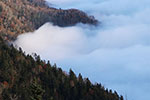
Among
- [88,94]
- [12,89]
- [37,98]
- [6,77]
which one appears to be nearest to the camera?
[37,98]

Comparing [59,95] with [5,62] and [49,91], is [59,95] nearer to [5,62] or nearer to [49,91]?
[49,91]

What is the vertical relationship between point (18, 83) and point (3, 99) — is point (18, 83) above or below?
above

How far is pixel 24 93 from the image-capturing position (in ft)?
517

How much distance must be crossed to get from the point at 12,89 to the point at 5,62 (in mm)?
27782

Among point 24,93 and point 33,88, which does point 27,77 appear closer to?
point 24,93

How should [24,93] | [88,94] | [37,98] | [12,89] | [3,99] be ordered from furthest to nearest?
[88,94] < [12,89] < [24,93] < [3,99] < [37,98]

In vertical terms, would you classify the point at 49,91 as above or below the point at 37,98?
above

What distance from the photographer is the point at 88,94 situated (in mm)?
199250

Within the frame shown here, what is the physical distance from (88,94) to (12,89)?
5562 centimetres

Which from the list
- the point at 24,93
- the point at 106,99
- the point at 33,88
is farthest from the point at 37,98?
the point at 106,99

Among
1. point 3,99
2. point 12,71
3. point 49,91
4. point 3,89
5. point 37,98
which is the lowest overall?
point 37,98

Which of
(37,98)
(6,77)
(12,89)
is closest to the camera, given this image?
(37,98)

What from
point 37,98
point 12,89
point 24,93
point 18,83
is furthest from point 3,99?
point 37,98

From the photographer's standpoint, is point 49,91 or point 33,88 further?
point 49,91
